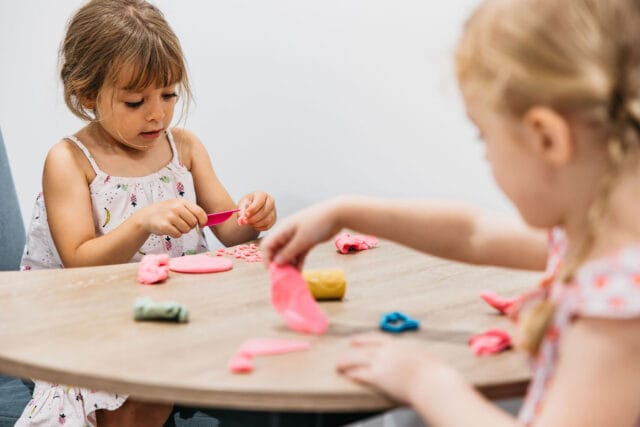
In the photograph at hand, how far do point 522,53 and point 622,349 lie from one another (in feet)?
0.78

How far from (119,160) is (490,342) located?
0.99 m

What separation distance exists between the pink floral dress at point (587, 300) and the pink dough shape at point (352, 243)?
57cm

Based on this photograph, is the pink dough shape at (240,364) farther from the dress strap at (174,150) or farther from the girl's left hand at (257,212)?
the dress strap at (174,150)

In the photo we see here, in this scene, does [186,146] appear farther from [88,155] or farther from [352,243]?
[352,243]

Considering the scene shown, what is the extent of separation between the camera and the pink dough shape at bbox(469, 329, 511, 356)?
0.90 m

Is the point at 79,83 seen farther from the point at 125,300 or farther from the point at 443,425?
the point at 443,425

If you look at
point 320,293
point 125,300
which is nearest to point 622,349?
point 320,293

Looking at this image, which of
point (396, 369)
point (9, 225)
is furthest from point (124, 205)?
point (396, 369)

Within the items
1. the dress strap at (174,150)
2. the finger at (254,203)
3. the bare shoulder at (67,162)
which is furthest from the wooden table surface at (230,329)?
the dress strap at (174,150)

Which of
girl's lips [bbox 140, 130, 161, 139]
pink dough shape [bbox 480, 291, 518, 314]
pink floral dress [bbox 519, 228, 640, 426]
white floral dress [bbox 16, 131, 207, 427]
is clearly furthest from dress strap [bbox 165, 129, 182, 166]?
pink floral dress [bbox 519, 228, 640, 426]

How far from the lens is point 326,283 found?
1094 mm

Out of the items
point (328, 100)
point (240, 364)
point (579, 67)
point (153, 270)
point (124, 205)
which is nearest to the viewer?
point (579, 67)

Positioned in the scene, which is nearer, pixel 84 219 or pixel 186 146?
pixel 84 219

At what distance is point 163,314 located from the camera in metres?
1.01
